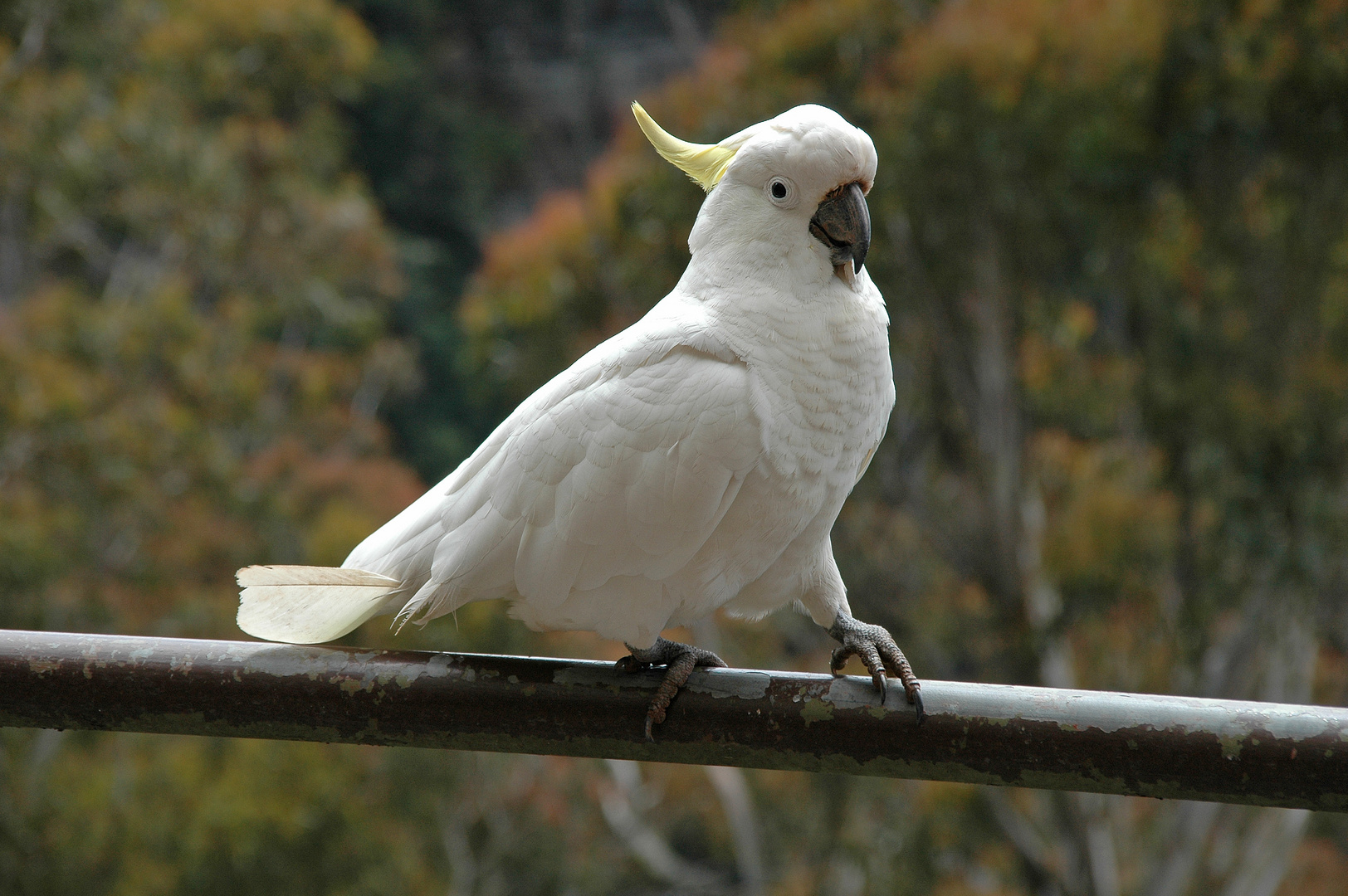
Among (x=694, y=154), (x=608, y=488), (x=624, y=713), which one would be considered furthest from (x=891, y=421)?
(x=624, y=713)

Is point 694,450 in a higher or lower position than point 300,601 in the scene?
higher

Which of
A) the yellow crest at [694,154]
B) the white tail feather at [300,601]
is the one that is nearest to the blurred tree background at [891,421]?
the yellow crest at [694,154]

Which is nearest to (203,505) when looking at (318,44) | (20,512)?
(20,512)

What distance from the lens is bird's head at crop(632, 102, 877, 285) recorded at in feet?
3.98

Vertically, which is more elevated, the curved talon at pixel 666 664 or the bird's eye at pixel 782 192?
the bird's eye at pixel 782 192

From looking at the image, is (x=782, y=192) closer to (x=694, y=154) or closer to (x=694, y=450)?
(x=694, y=154)

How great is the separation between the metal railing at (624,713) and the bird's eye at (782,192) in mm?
510

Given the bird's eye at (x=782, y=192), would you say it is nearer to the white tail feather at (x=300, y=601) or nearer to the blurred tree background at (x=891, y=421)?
the white tail feather at (x=300, y=601)

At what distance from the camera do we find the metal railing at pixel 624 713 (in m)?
0.97

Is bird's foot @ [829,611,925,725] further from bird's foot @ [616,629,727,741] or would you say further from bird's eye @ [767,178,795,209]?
bird's eye @ [767,178,795,209]

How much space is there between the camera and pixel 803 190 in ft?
4.03

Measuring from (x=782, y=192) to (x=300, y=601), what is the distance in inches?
27.2

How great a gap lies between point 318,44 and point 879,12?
3.46 metres

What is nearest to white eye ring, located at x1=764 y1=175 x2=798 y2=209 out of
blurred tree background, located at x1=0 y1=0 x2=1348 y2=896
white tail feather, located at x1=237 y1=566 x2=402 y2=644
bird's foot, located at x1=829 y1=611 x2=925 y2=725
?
bird's foot, located at x1=829 y1=611 x2=925 y2=725
